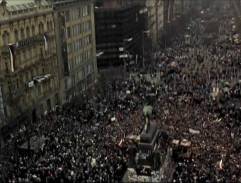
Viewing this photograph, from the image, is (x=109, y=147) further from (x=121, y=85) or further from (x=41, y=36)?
(x=121, y=85)

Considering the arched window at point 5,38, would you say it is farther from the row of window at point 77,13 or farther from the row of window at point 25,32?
the row of window at point 77,13

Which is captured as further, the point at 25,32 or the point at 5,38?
the point at 25,32

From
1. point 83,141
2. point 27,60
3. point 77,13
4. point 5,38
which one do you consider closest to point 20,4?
point 27,60

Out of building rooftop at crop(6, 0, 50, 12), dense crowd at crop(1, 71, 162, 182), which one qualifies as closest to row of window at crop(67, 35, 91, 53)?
building rooftop at crop(6, 0, 50, 12)

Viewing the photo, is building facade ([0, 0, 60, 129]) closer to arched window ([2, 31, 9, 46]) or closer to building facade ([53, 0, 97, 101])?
arched window ([2, 31, 9, 46])

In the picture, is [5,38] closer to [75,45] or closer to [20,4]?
[20,4]

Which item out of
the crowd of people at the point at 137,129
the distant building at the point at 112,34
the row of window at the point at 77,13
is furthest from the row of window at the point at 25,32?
the distant building at the point at 112,34
